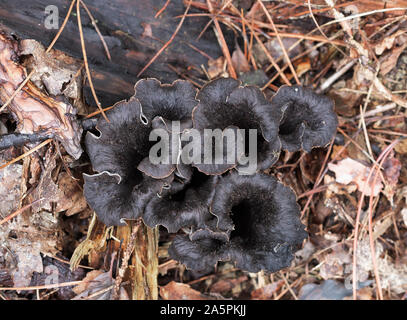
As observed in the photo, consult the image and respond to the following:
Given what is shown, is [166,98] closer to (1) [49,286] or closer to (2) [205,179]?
(2) [205,179]

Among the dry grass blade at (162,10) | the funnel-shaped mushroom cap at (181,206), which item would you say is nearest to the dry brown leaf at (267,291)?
the funnel-shaped mushroom cap at (181,206)

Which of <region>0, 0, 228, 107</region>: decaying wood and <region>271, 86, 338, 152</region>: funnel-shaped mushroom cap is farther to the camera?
<region>271, 86, 338, 152</region>: funnel-shaped mushroom cap

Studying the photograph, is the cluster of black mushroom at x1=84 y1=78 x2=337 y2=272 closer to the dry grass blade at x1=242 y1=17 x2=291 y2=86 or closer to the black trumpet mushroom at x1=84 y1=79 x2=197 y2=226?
the black trumpet mushroom at x1=84 y1=79 x2=197 y2=226

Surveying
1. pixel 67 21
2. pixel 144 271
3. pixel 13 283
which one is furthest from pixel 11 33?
pixel 144 271

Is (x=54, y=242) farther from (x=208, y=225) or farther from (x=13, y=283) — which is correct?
(x=208, y=225)

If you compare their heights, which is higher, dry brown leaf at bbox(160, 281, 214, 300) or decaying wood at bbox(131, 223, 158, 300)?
decaying wood at bbox(131, 223, 158, 300)

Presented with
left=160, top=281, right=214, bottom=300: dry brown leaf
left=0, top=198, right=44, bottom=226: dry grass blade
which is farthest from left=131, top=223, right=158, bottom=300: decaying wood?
left=0, top=198, right=44, bottom=226: dry grass blade

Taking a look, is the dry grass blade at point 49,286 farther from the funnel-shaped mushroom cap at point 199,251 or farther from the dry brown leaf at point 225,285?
the dry brown leaf at point 225,285
